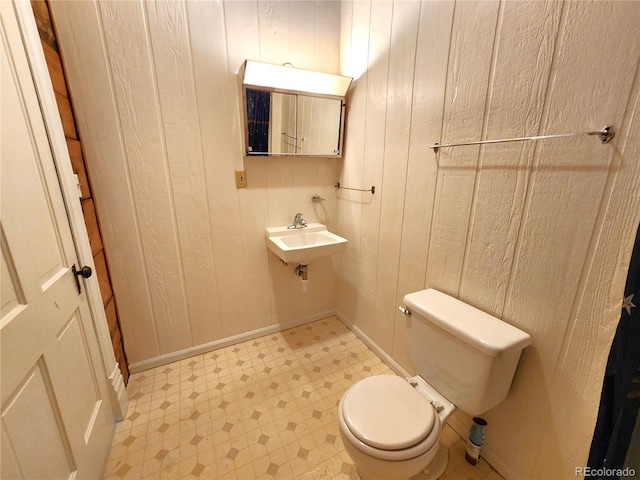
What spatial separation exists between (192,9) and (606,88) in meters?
1.85

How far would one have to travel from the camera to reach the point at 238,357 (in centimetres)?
197

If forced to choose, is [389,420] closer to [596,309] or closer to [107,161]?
[596,309]

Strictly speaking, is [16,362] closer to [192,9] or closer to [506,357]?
[506,357]

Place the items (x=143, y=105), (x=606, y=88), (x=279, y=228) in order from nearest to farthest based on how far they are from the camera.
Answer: (x=606, y=88) < (x=143, y=105) < (x=279, y=228)

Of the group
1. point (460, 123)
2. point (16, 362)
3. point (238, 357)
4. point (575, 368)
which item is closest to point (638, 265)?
point (575, 368)

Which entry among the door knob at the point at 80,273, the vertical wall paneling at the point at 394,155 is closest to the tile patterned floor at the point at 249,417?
the vertical wall paneling at the point at 394,155

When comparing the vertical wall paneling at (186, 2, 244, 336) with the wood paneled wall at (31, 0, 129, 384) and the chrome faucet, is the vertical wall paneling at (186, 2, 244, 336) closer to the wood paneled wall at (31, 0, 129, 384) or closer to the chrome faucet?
the chrome faucet

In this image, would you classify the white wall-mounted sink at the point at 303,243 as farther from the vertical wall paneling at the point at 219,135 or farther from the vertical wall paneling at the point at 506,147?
the vertical wall paneling at the point at 506,147

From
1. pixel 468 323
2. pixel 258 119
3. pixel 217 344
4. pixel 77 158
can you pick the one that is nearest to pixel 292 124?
pixel 258 119

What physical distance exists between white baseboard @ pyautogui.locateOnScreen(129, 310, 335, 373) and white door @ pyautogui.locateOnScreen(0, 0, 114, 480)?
70 centimetres

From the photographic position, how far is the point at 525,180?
1009 mm

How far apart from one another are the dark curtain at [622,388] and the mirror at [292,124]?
1.64 metres

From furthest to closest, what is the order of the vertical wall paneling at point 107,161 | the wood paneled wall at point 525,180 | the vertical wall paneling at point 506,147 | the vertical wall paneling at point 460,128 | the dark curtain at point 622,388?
the vertical wall paneling at point 107,161
the vertical wall paneling at point 460,128
the vertical wall paneling at point 506,147
the wood paneled wall at point 525,180
the dark curtain at point 622,388

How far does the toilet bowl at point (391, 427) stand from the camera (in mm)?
942
